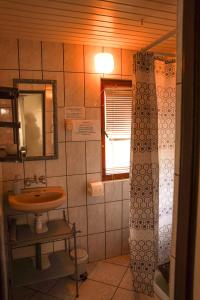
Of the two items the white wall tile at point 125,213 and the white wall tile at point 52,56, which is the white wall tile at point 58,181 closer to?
the white wall tile at point 125,213

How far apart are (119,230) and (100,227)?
248 mm

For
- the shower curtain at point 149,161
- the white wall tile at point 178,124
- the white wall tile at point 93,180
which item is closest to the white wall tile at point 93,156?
the white wall tile at point 93,180

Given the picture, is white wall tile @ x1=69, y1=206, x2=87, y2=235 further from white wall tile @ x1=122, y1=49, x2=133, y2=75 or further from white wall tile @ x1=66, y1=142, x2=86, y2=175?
white wall tile @ x1=122, y1=49, x2=133, y2=75

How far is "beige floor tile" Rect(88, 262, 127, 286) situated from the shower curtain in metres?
0.34

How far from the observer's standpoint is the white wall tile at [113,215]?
2646 mm

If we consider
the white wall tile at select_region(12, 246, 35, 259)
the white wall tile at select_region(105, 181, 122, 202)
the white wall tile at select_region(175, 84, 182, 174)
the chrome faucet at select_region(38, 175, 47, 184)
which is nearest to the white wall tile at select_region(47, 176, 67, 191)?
the chrome faucet at select_region(38, 175, 47, 184)

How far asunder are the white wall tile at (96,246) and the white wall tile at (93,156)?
0.73 metres

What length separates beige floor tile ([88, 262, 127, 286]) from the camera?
2.31 meters

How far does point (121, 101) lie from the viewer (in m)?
2.58

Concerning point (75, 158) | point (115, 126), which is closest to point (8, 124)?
point (75, 158)

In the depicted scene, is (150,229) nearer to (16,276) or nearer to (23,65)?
(16,276)

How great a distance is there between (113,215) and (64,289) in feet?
2.85

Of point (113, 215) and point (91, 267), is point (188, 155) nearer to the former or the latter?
point (113, 215)

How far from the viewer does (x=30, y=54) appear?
7.17 ft
